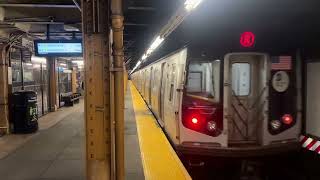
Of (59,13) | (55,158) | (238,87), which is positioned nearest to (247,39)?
(238,87)

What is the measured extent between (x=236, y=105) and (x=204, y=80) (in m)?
0.71

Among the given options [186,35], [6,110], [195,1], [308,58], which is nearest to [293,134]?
[308,58]

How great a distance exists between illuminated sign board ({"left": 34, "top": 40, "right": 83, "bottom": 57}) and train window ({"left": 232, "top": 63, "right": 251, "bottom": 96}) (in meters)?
5.05

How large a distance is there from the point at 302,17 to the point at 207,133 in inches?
93.2

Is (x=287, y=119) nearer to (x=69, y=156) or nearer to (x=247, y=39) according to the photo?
(x=247, y=39)

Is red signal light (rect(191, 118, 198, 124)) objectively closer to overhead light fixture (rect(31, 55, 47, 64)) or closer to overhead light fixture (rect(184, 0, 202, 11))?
overhead light fixture (rect(184, 0, 202, 11))

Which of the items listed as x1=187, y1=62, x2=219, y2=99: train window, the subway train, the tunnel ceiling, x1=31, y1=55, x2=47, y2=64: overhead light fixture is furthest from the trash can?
x1=187, y1=62, x2=219, y2=99: train window

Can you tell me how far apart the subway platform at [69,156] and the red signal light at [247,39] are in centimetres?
207

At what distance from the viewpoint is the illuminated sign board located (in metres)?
10.0

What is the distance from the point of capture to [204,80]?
6.28 metres

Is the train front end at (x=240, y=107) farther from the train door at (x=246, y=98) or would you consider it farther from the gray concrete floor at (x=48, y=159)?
the gray concrete floor at (x=48, y=159)

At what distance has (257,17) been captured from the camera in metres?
5.92

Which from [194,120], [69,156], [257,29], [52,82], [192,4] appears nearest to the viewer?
[192,4]

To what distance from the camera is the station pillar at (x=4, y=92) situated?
382 inches
